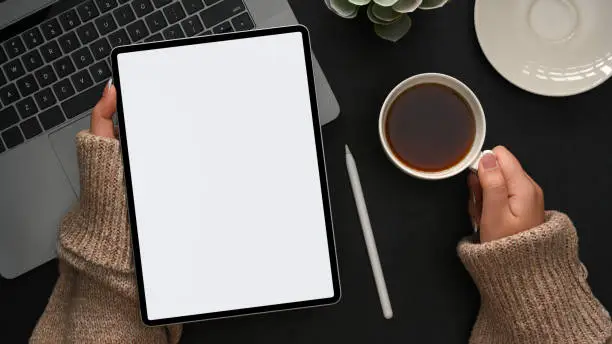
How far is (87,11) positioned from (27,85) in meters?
0.11

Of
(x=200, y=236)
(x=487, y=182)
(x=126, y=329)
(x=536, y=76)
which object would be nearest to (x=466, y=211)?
(x=487, y=182)

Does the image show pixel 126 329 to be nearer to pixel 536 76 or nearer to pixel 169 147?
pixel 169 147

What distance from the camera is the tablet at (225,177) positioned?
674mm

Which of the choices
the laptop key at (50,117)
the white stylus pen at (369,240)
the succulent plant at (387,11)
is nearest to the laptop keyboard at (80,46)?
the laptop key at (50,117)

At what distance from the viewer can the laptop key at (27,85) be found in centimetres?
73

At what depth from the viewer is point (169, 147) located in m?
0.68

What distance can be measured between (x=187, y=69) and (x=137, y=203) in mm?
158

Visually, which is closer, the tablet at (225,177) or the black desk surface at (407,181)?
the tablet at (225,177)

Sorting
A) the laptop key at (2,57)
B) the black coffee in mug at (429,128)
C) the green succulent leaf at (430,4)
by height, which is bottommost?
the black coffee in mug at (429,128)

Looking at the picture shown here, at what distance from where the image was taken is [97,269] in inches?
29.1

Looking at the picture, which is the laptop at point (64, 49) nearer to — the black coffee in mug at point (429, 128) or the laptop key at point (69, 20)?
the laptop key at point (69, 20)

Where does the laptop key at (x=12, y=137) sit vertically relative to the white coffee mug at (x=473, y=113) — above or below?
above

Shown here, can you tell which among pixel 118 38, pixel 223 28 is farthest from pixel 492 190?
pixel 118 38

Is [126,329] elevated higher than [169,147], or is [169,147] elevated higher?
[169,147]
